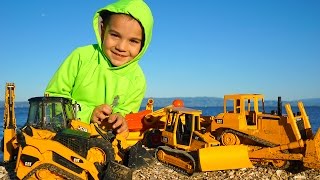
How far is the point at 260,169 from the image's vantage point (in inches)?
382

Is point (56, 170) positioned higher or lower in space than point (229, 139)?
higher

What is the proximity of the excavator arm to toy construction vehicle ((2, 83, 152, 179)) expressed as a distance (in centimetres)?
87

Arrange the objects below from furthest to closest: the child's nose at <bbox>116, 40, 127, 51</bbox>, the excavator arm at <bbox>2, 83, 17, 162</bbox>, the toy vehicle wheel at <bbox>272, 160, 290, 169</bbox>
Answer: the toy vehicle wheel at <bbox>272, 160, 290, 169</bbox>
the excavator arm at <bbox>2, 83, 17, 162</bbox>
the child's nose at <bbox>116, 40, 127, 51</bbox>

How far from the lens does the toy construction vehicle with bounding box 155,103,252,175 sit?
29.6 feet

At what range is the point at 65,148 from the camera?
6.44 metres

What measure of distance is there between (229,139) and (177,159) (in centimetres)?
230

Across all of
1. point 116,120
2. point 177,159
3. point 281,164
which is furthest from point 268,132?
point 116,120

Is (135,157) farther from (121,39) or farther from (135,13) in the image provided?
(135,13)

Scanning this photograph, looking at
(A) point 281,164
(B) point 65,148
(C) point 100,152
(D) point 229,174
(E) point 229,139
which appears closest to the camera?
(B) point 65,148

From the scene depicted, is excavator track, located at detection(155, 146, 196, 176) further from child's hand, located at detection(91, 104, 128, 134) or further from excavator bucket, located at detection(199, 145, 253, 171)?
child's hand, located at detection(91, 104, 128, 134)

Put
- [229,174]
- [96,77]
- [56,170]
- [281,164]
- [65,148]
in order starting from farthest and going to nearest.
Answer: [281,164]
[229,174]
[65,148]
[56,170]
[96,77]

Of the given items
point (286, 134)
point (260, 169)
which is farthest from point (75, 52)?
point (286, 134)

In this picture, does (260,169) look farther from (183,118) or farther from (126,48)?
(126,48)

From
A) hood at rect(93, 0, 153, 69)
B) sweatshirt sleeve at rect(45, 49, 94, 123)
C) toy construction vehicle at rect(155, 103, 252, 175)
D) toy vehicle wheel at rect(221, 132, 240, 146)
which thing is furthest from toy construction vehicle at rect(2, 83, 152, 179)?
toy vehicle wheel at rect(221, 132, 240, 146)
